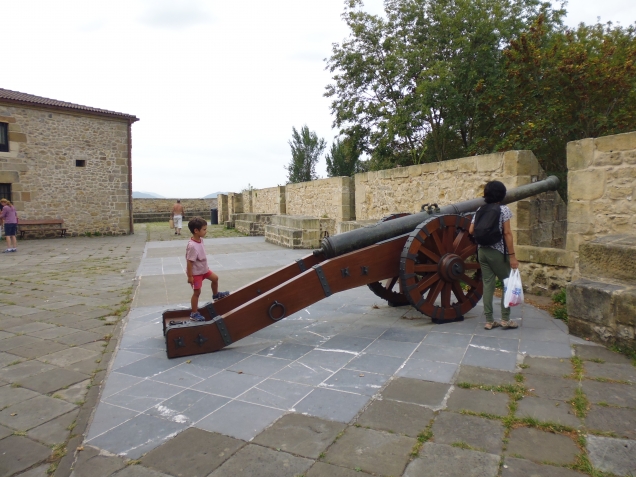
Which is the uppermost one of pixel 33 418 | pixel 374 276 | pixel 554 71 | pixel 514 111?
pixel 554 71

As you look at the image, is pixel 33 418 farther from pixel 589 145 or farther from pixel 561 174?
pixel 561 174

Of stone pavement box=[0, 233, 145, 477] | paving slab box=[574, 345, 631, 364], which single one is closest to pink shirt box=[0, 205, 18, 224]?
stone pavement box=[0, 233, 145, 477]

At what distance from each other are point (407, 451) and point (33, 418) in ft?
6.91

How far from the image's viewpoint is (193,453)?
79.4 inches

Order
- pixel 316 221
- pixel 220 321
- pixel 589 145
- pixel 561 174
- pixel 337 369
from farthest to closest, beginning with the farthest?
pixel 316 221 < pixel 561 174 < pixel 589 145 < pixel 220 321 < pixel 337 369

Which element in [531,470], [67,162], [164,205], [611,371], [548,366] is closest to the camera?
[531,470]

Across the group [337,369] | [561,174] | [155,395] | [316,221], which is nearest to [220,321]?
[155,395]

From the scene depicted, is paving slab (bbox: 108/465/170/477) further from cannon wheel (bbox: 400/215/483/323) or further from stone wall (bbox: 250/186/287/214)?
stone wall (bbox: 250/186/287/214)

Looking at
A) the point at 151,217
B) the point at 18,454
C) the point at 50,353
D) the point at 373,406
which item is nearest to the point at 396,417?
the point at 373,406

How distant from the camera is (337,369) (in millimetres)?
2984

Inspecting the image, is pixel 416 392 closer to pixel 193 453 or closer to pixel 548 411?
pixel 548 411

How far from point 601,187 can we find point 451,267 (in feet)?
6.00

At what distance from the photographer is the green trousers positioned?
3.70 metres

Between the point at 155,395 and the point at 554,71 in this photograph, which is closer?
the point at 155,395
